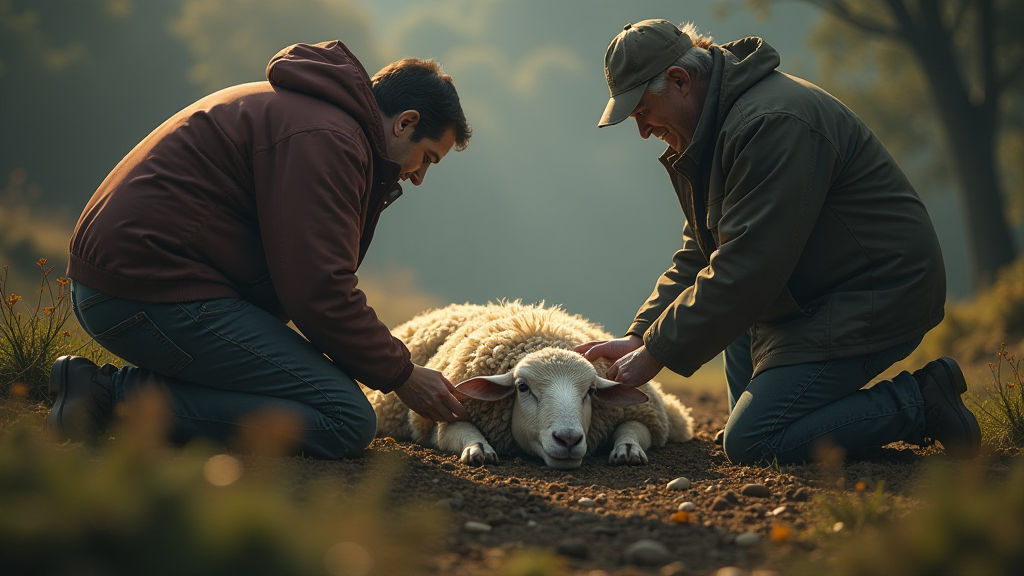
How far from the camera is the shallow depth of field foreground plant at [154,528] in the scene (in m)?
1.81

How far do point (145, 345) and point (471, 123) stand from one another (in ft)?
139

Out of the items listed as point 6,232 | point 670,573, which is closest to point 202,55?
point 6,232

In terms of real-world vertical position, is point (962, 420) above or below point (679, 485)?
above

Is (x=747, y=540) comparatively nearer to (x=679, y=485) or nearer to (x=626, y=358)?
(x=679, y=485)

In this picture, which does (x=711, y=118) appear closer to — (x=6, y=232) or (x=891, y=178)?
(x=891, y=178)

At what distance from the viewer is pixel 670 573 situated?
2.39 metres

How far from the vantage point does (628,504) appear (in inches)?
137

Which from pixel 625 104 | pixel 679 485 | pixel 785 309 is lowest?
pixel 679 485

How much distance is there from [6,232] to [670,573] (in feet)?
43.4

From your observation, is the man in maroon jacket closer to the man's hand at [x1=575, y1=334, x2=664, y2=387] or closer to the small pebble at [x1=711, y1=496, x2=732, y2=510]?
the man's hand at [x1=575, y1=334, x2=664, y2=387]

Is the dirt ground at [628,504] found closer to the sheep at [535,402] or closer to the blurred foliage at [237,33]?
the sheep at [535,402]

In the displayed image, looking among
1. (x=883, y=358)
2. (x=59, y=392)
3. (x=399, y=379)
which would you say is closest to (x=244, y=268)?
(x=399, y=379)

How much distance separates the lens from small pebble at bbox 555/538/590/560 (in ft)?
8.54

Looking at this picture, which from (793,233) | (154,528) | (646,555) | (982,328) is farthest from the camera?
(982,328)
